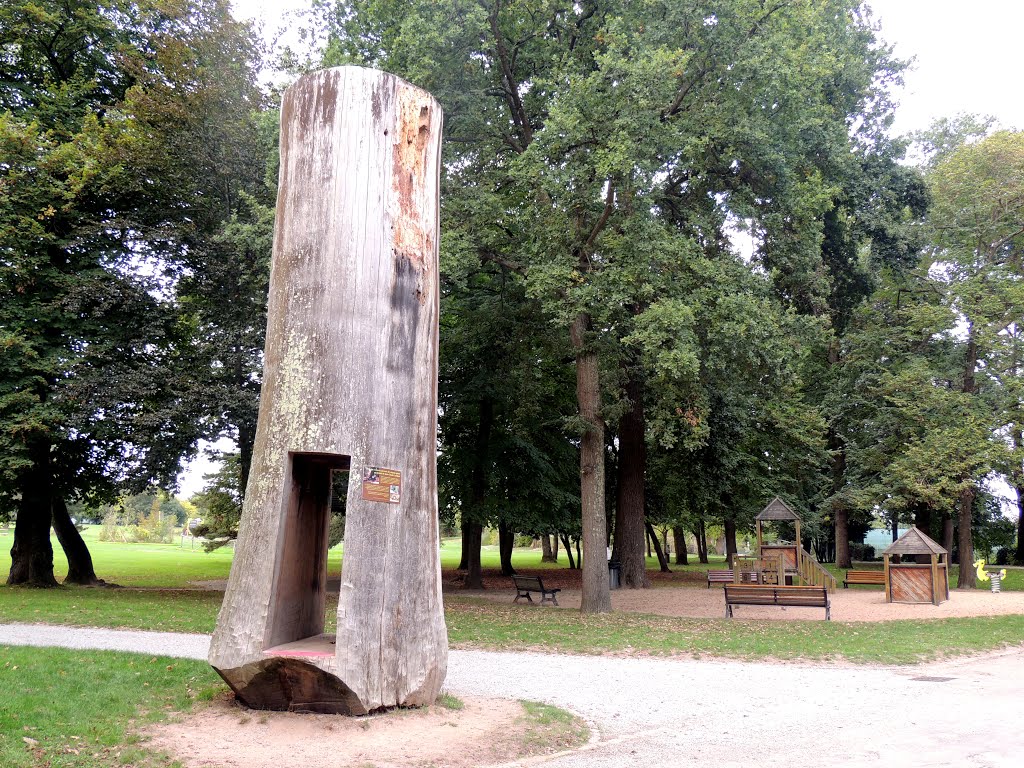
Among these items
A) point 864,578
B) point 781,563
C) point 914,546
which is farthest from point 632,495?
point 864,578

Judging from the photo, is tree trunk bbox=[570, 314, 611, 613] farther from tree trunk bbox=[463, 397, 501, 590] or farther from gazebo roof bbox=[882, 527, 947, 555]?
gazebo roof bbox=[882, 527, 947, 555]

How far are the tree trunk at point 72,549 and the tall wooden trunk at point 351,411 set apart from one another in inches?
696

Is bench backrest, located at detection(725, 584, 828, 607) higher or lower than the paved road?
higher

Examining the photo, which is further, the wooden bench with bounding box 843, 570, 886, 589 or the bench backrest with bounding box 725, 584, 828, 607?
the wooden bench with bounding box 843, 570, 886, 589

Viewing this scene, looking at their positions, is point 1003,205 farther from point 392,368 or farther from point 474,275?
point 392,368

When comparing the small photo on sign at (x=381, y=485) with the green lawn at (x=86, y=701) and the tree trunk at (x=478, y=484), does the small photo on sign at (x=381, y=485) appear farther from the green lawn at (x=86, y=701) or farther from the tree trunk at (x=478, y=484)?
the tree trunk at (x=478, y=484)

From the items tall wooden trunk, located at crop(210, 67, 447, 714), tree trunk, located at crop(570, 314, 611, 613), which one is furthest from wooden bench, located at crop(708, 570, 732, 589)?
tall wooden trunk, located at crop(210, 67, 447, 714)

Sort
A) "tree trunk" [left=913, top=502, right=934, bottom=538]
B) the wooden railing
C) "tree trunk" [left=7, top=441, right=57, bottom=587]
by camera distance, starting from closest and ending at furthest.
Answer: "tree trunk" [left=7, top=441, right=57, bottom=587], the wooden railing, "tree trunk" [left=913, top=502, right=934, bottom=538]

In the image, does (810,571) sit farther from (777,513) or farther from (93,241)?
(93,241)

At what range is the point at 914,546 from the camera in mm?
20969

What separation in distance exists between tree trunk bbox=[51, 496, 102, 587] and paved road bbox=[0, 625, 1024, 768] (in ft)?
37.0

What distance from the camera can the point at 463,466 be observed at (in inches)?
1013

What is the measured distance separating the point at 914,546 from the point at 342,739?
18.6m

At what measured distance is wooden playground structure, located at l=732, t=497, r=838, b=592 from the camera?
23125 mm
